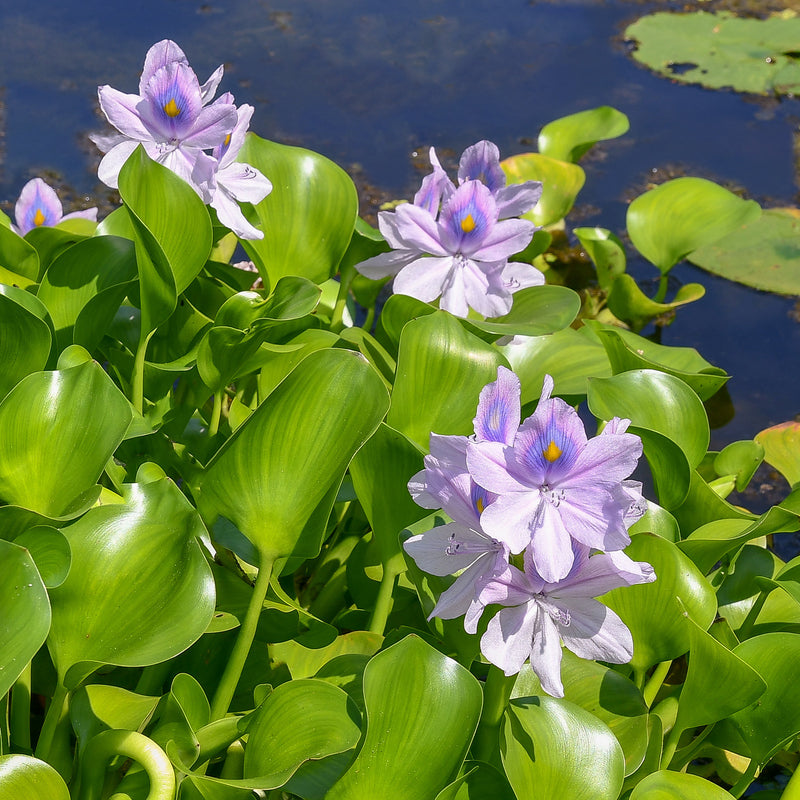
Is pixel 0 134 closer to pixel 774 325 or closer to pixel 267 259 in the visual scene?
pixel 267 259

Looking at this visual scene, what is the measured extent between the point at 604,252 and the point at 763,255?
617mm

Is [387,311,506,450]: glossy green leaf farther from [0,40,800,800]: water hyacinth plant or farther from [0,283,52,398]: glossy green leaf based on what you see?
[0,283,52,398]: glossy green leaf

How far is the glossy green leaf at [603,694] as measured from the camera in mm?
1221

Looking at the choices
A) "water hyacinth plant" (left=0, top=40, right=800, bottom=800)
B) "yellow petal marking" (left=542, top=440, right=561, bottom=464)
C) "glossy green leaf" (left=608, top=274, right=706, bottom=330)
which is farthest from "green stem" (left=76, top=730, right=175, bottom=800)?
"glossy green leaf" (left=608, top=274, right=706, bottom=330)

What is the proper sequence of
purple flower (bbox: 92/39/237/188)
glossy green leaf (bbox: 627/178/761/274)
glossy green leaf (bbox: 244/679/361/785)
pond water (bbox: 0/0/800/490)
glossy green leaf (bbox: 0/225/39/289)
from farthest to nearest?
pond water (bbox: 0/0/800/490)
glossy green leaf (bbox: 627/178/761/274)
glossy green leaf (bbox: 0/225/39/289)
purple flower (bbox: 92/39/237/188)
glossy green leaf (bbox: 244/679/361/785)

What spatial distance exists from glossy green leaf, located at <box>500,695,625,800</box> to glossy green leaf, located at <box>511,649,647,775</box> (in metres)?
0.14

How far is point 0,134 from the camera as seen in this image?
3215mm

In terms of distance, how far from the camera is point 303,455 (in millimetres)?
1189

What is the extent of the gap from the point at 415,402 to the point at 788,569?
582 mm

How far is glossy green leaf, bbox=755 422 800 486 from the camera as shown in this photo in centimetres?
180

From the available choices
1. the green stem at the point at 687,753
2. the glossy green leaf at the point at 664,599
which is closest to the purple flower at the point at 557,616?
the glossy green leaf at the point at 664,599

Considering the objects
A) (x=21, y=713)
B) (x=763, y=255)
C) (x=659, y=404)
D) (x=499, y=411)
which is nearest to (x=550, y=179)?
(x=763, y=255)

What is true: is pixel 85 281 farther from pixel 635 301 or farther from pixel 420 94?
pixel 420 94

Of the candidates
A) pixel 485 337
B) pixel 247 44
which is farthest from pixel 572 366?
pixel 247 44
